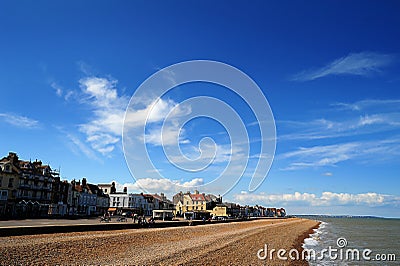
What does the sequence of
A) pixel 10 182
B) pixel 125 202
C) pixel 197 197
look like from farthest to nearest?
1. pixel 197 197
2. pixel 125 202
3. pixel 10 182

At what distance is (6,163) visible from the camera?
174ft

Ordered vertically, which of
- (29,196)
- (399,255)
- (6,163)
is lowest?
(399,255)

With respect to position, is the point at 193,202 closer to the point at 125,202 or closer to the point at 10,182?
the point at 125,202

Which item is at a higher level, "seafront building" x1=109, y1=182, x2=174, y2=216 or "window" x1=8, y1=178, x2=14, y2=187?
"window" x1=8, y1=178, x2=14, y2=187

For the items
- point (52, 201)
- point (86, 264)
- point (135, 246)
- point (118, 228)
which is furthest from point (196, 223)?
point (86, 264)

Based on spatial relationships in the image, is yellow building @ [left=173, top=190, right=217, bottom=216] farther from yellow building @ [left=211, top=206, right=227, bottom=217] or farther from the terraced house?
the terraced house

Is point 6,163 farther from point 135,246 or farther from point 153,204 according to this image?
point 153,204

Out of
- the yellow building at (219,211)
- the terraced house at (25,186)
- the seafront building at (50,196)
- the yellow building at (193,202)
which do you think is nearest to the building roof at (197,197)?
the yellow building at (193,202)

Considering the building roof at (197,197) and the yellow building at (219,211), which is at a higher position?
the building roof at (197,197)

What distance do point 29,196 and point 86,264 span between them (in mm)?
49251

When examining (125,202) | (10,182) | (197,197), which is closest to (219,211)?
(197,197)

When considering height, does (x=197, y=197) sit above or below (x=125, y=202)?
above

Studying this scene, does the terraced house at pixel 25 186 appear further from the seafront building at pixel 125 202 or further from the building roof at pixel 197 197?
the building roof at pixel 197 197

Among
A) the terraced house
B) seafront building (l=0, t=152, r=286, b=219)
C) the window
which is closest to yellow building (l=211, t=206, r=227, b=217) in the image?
seafront building (l=0, t=152, r=286, b=219)
